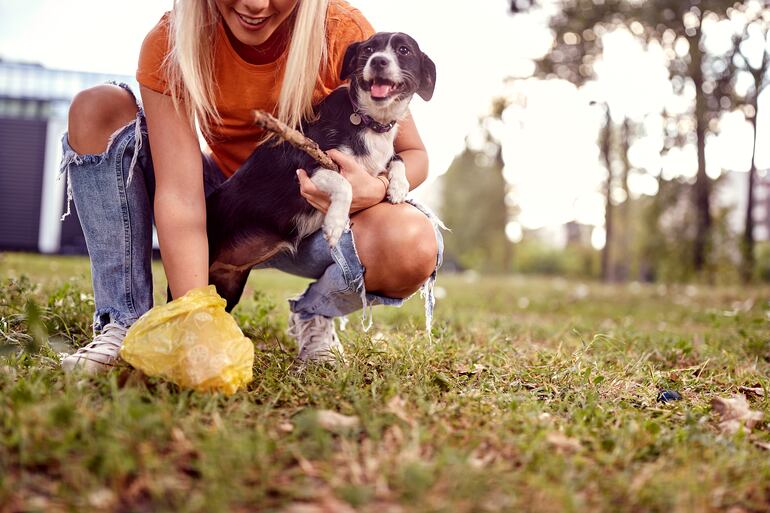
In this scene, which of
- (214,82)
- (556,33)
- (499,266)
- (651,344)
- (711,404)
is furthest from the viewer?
(499,266)

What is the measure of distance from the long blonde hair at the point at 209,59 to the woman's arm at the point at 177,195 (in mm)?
74

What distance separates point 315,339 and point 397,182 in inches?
25.5

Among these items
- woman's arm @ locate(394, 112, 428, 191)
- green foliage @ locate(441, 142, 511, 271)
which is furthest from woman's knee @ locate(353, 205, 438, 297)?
green foliage @ locate(441, 142, 511, 271)

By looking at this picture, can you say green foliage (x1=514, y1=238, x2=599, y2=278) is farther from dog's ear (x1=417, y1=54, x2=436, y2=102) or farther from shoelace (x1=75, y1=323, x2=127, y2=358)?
shoelace (x1=75, y1=323, x2=127, y2=358)

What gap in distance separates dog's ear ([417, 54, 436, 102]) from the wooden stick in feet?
1.38

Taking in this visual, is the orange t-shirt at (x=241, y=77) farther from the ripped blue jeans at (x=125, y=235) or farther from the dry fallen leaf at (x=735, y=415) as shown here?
the dry fallen leaf at (x=735, y=415)

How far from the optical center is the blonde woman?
2.06m

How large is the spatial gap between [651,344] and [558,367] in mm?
1100

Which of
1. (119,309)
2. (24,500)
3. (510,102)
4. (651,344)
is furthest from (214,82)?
(510,102)

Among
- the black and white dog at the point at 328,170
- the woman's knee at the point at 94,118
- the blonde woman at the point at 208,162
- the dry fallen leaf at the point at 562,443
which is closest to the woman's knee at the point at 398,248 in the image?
the blonde woman at the point at 208,162

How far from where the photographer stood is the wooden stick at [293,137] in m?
1.78

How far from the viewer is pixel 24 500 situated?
45.9 inches

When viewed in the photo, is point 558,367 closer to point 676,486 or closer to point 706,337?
point 676,486

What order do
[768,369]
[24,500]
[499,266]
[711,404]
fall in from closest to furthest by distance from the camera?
1. [24,500]
2. [711,404]
3. [768,369]
4. [499,266]
